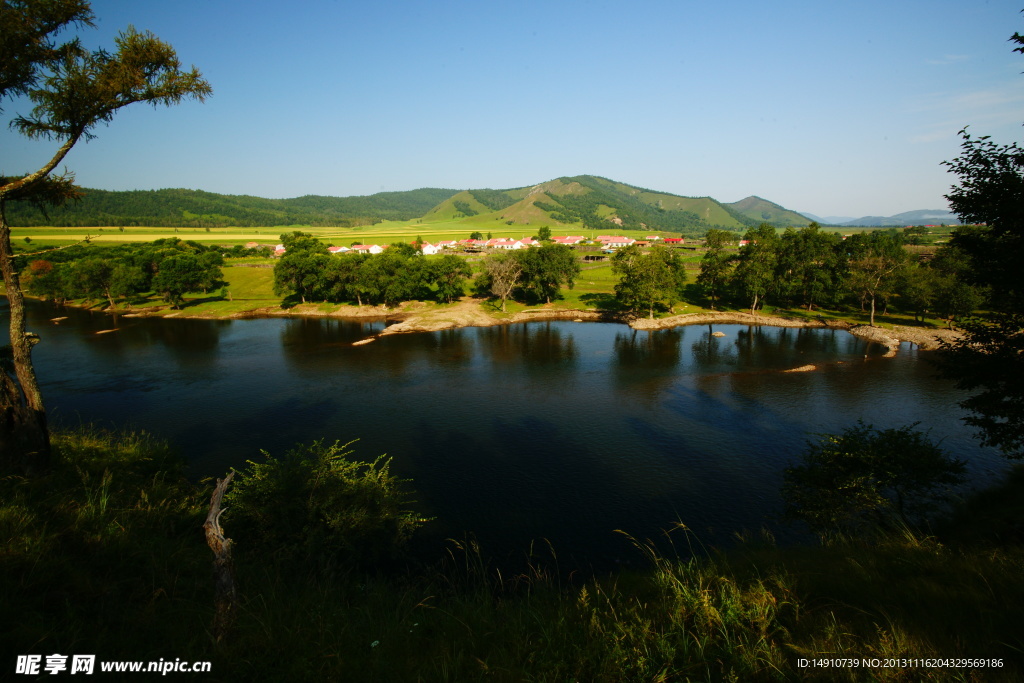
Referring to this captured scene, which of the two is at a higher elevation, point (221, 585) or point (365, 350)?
point (221, 585)

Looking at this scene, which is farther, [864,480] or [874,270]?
[874,270]

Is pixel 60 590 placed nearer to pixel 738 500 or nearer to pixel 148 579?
pixel 148 579

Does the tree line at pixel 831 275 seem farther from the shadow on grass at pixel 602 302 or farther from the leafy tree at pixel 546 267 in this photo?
the leafy tree at pixel 546 267

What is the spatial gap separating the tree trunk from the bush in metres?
5.05

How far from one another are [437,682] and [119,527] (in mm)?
8016

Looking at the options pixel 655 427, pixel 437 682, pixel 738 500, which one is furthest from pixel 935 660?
pixel 655 427

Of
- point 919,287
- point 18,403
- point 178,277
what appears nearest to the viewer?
point 18,403

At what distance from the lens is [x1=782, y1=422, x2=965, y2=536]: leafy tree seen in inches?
676

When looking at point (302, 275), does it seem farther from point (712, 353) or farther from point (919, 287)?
point (919, 287)

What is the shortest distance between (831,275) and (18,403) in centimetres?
9022

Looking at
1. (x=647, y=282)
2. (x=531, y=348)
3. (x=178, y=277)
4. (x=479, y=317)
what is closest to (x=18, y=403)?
(x=531, y=348)

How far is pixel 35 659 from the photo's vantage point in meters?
5.61

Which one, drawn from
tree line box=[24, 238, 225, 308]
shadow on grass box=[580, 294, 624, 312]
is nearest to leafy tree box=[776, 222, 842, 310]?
shadow on grass box=[580, 294, 624, 312]

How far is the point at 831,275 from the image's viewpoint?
7231 cm
